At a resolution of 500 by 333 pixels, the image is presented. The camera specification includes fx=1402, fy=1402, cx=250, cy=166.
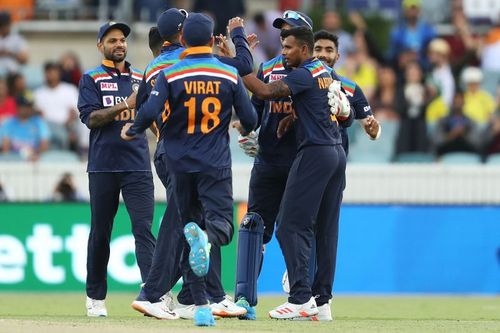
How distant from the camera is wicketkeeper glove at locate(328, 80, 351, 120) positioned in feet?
38.3

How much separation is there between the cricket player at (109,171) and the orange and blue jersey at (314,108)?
5.17 ft

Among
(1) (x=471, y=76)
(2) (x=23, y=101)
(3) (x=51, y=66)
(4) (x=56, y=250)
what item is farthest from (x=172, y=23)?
(1) (x=471, y=76)

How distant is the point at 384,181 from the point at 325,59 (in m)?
6.40

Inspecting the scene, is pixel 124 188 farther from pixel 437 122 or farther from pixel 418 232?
pixel 437 122

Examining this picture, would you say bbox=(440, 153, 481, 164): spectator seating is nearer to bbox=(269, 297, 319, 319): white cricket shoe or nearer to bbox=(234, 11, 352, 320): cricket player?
bbox=(234, 11, 352, 320): cricket player

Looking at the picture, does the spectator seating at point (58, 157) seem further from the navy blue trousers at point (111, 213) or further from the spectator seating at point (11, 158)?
the navy blue trousers at point (111, 213)

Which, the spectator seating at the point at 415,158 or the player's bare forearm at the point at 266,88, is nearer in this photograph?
the player's bare forearm at the point at 266,88

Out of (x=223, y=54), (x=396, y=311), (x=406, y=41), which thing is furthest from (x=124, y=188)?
(x=406, y=41)

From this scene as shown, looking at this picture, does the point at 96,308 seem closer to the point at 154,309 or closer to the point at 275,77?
the point at 154,309

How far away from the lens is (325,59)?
1295 cm

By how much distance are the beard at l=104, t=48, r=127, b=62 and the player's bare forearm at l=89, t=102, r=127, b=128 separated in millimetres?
516

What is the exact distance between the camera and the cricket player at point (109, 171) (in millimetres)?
12317

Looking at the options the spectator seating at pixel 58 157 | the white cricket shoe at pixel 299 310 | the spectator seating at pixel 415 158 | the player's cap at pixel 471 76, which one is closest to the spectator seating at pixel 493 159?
the spectator seating at pixel 415 158

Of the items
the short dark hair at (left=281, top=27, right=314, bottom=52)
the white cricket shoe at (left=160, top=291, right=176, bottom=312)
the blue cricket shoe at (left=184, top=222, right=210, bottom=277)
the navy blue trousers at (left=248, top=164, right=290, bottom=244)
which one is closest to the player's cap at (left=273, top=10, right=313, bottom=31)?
the short dark hair at (left=281, top=27, right=314, bottom=52)
